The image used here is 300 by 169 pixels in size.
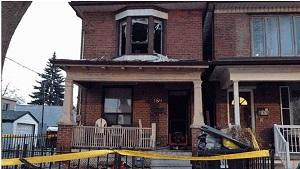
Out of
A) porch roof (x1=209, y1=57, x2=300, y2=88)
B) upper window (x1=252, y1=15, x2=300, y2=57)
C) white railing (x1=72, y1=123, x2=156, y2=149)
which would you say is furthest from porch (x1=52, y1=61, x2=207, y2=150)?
upper window (x1=252, y1=15, x2=300, y2=57)

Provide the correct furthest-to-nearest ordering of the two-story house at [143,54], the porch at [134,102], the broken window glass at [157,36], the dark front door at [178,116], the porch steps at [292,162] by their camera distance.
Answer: the broken window glass at [157,36]
the dark front door at [178,116]
the two-story house at [143,54]
the porch at [134,102]
the porch steps at [292,162]

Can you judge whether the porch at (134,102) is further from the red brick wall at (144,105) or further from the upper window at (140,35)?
the upper window at (140,35)

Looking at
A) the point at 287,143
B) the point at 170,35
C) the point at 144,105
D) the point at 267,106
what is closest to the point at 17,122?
the point at 144,105

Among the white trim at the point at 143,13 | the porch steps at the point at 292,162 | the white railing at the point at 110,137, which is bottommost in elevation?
the porch steps at the point at 292,162

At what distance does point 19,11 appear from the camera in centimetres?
379

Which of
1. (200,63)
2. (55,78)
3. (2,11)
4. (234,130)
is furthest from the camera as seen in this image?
(55,78)

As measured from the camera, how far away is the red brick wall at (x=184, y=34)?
50.1ft

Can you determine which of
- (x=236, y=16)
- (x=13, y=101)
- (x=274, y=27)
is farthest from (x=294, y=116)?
(x=13, y=101)

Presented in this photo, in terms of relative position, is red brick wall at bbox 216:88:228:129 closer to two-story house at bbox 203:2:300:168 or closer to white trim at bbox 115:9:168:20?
two-story house at bbox 203:2:300:168

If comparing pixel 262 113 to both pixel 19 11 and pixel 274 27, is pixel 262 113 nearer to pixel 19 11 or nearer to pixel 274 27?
pixel 274 27

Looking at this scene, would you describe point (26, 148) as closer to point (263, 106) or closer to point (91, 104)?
point (91, 104)

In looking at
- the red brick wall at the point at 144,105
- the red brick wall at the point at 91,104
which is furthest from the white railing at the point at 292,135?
the red brick wall at the point at 91,104

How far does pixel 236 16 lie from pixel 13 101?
40183 mm

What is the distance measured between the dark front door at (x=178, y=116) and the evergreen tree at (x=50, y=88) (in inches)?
1834
